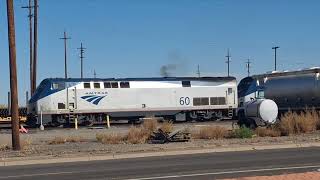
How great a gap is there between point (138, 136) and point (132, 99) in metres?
19.7

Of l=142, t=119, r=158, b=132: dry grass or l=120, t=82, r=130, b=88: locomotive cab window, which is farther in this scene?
l=120, t=82, r=130, b=88: locomotive cab window

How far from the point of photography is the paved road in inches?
577

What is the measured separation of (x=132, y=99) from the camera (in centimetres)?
4734

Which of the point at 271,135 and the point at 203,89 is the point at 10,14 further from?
the point at 203,89

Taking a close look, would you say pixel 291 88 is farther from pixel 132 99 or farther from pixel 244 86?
pixel 132 99

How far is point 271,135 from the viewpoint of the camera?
2920 cm

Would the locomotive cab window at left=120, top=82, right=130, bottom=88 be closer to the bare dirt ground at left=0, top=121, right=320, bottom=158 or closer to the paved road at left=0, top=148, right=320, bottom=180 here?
the bare dirt ground at left=0, top=121, right=320, bottom=158

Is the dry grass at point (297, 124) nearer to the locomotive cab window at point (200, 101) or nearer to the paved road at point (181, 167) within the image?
the paved road at point (181, 167)

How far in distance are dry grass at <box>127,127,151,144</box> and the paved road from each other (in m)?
6.07

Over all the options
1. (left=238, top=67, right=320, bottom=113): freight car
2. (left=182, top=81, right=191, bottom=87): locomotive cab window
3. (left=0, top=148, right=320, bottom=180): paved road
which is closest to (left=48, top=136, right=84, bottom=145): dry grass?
(left=0, top=148, right=320, bottom=180): paved road

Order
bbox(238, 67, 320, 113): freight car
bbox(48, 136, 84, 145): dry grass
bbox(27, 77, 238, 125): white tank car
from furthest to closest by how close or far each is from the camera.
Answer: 1. bbox(27, 77, 238, 125): white tank car
2. bbox(238, 67, 320, 113): freight car
3. bbox(48, 136, 84, 145): dry grass

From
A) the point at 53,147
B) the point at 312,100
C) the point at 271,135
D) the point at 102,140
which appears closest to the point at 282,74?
the point at 312,100

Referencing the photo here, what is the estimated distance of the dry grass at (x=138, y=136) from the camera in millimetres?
26859

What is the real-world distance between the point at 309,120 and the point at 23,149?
49.5ft
